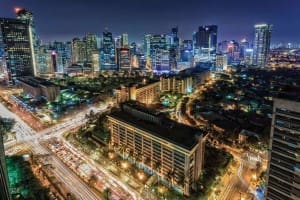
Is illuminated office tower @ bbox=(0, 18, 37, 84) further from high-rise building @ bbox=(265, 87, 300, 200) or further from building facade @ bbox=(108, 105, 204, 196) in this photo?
high-rise building @ bbox=(265, 87, 300, 200)

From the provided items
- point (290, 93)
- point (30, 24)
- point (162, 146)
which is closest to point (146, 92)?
point (162, 146)

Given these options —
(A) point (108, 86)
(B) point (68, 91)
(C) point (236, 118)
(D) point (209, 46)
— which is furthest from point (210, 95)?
(D) point (209, 46)

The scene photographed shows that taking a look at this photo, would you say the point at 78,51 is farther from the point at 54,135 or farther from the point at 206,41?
the point at 54,135

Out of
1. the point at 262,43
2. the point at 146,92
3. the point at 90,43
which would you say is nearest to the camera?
the point at 146,92

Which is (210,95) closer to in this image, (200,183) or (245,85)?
(245,85)

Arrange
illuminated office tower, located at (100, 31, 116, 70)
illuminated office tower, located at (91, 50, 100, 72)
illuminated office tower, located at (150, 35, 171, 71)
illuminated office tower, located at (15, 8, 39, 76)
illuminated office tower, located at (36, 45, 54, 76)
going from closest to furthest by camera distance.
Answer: illuminated office tower, located at (15, 8, 39, 76), illuminated office tower, located at (36, 45, 54, 76), illuminated office tower, located at (91, 50, 100, 72), illuminated office tower, located at (150, 35, 171, 71), illuminated office tower, located at (100, 31, 116, 70)

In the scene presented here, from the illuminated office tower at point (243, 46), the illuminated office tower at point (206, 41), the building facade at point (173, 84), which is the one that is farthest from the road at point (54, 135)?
the illuminated office tower at point (243, 46)

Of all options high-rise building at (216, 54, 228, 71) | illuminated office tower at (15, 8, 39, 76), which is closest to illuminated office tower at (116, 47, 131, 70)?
illuminated office tower at (15, 8, 39, 76)
